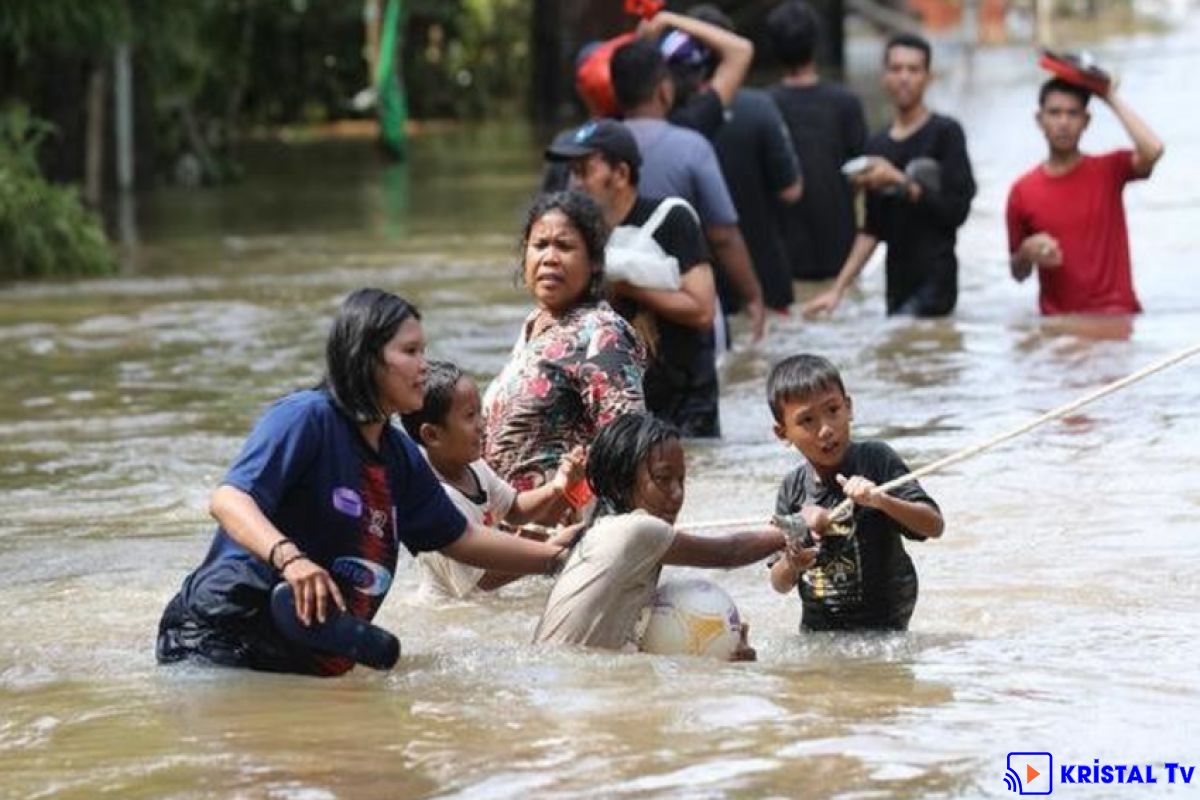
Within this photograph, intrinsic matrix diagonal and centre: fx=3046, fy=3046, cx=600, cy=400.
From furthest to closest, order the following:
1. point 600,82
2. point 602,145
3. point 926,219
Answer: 1. point 926,219
2. point 600,82
3. point 602,145

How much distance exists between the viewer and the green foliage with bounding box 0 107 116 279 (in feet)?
59.5

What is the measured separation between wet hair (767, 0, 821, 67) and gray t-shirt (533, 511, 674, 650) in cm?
759

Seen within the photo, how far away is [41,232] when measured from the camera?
1820 cm

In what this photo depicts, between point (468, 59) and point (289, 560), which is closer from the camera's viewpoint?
point (289, 560)

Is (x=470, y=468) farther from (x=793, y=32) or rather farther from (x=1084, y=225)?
(x=793, y=32)

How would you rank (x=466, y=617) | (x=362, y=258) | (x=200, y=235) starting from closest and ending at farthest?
(x=466, y=617) → (x=362, y=258) → (x=200, y=235)

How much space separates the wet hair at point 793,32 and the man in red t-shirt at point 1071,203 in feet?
6.06

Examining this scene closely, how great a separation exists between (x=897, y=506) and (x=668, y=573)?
123 cm

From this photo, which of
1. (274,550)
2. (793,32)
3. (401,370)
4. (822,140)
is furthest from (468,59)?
(274,550)

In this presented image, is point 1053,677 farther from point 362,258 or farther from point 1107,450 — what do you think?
point 362,258

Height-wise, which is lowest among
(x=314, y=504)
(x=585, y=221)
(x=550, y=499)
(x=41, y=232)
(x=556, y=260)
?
(x=41, y=232)

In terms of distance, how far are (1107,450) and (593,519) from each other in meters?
3.72

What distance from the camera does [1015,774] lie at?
20.4 feet

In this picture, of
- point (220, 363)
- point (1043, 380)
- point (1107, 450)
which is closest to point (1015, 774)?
point (1107, 450)
